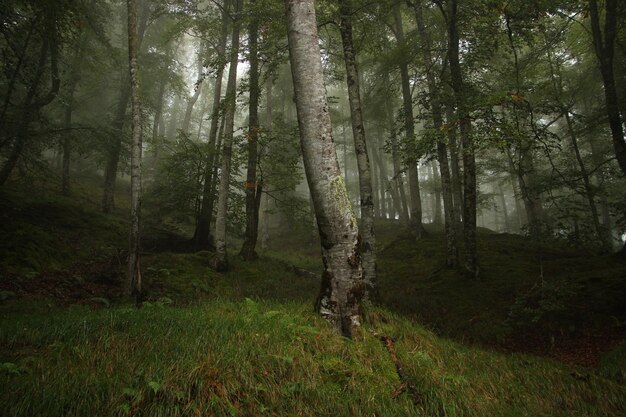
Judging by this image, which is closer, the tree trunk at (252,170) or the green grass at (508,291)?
the green grass at (508,291)

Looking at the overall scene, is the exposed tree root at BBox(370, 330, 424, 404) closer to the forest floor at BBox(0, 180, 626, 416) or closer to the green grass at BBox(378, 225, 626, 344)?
the forest floor at BBox(0, 180, 626, 416)

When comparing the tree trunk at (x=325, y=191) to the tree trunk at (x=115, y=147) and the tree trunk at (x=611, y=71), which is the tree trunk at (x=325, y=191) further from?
the tree trunk at (x=115, y=147)

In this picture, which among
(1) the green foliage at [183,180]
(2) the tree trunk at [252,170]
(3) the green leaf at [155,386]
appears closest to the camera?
(3) the green leaf at [155,386]

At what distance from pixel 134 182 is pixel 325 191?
591 cm

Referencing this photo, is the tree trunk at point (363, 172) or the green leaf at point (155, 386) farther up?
the tree trunk at point (363, 172)

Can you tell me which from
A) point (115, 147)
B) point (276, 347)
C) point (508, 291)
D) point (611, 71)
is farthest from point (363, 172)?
point (115, 147)

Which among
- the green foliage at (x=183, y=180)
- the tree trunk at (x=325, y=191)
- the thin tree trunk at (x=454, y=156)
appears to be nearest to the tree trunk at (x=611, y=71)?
the thin tree trunk at (x=454, y=156)

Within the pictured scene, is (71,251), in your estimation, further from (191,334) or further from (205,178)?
(191,334)

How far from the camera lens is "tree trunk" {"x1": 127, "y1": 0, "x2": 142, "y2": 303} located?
789cm

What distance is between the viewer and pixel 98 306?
722cm

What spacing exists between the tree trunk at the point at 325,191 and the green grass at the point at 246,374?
1.30ft

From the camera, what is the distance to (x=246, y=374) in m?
3.27

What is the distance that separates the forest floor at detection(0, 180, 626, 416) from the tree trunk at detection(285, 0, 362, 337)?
0.45 metres

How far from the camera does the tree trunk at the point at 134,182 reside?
7.89 meters
